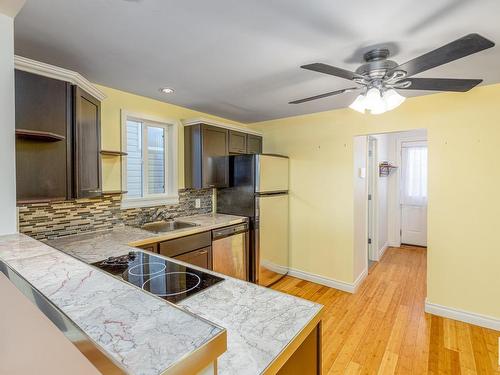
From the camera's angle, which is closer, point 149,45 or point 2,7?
point 2,7

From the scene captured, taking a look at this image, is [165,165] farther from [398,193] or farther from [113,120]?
[398,193]

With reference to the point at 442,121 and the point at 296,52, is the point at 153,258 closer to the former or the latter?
the point at 296,52

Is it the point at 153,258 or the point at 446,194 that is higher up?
the point at 446,194

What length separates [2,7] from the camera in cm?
128

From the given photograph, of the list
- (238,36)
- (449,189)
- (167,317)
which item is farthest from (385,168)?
(167,317)

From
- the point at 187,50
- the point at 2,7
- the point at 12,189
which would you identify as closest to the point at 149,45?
the point at 187,50

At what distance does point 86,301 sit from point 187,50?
1.69 metres

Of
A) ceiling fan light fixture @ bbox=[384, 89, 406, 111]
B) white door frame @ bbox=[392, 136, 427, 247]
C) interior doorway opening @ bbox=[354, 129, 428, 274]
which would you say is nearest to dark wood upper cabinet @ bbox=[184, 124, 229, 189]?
ceiling fan light fixture @ bbox=[384, 89, 406, 111]

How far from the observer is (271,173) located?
3373mm

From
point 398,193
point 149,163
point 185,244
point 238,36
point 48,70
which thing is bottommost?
point 185,244

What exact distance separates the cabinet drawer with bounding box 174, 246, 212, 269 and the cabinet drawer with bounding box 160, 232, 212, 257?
0.04m

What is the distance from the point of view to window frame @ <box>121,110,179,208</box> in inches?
106

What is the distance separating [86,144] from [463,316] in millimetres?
3798

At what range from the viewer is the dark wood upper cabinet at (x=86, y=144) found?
74.1 inches
